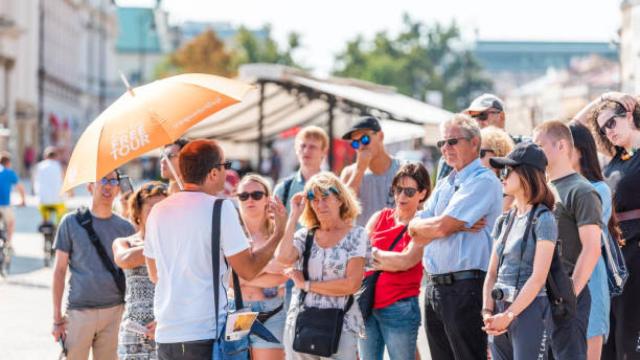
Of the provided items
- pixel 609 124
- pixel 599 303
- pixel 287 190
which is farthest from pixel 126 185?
pixel 599 303

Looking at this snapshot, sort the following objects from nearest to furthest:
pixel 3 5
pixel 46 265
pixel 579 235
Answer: pixel 579 235
pixel 46 265
pixel 3 5

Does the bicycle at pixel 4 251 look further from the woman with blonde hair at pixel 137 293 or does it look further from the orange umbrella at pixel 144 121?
the orange umbrella at pixel 144 121

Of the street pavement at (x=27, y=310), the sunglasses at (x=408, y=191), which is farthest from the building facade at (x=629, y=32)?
the sunglasses at (x=408, y=191)

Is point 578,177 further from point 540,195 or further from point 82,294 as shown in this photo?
point 82,294

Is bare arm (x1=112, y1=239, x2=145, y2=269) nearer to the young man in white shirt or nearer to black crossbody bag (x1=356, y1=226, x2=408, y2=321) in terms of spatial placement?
the young man in white shirt

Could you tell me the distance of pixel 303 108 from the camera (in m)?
27.8

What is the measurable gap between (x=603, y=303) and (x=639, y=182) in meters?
0.88

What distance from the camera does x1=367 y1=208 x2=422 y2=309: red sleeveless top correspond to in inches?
340

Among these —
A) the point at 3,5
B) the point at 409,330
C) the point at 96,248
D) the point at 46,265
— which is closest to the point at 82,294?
the point at 96,248

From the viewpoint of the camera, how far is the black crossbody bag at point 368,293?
28.3 ft

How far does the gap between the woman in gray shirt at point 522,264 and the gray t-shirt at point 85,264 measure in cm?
291

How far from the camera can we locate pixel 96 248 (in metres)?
8.95

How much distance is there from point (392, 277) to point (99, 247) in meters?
1.94

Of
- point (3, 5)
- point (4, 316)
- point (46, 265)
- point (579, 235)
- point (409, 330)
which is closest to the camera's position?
point (579, 235)
